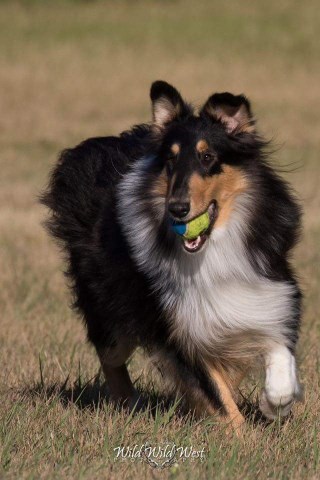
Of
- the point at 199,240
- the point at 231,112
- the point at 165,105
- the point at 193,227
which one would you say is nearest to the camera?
the point at 193,227

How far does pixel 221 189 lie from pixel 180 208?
0.38m

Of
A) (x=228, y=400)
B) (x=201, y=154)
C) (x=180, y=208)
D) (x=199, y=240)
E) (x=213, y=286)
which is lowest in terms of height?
(x=228, y=400)

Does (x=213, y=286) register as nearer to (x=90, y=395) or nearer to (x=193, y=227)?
(x=193, y=227)

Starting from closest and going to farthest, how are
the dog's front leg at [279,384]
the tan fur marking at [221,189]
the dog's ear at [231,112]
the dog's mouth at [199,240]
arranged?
the tan fur marking at [221,189] → the dog's mouth at [199,240] → the dog's front leg at [279,384] → the dog's ear at [231,112]

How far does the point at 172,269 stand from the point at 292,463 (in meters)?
1.25

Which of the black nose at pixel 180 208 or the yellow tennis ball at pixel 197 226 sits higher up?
the black nose at pixel 180 208

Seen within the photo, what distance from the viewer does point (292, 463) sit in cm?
501

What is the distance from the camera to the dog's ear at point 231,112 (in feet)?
18.8

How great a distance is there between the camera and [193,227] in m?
5.41

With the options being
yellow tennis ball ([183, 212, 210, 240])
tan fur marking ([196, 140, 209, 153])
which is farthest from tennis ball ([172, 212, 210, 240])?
tan fur marking ([196, 140, 209, 153])

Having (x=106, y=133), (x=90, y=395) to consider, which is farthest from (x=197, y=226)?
(x=106, y=133)

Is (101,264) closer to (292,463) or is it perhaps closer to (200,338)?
(200,338)

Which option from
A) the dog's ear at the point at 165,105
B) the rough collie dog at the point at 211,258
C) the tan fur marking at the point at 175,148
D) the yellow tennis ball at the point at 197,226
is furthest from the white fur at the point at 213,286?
the dog's ear at the point at 165,105

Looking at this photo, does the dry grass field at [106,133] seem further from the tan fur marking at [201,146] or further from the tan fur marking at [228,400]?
the tan fur marking at [201,146]
